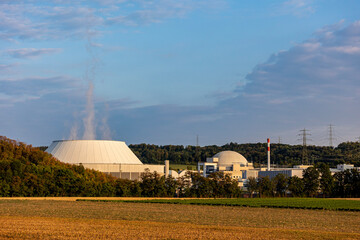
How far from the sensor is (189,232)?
24.0m

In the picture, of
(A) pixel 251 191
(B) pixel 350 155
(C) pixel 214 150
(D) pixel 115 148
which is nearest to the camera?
(A) pixel 251 191

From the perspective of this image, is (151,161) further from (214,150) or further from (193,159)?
(214,150)

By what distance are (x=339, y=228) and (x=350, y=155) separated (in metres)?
145

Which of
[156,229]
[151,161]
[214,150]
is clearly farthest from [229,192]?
[214,150]

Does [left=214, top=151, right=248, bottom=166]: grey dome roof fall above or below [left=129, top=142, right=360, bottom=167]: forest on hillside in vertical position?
below

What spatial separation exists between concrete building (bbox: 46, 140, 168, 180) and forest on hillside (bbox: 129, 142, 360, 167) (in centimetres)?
8040

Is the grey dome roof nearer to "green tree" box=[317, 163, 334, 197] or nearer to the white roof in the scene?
the white roof

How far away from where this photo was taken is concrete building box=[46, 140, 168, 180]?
8062 centimetres

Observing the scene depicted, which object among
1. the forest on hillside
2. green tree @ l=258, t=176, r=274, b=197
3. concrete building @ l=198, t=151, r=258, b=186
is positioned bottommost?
green tree @ l=258, t=176, r=274, b=197

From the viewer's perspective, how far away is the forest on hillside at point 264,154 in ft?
549

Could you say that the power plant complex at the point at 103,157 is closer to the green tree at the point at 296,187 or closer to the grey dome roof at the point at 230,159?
the green tree at the point at 296,187

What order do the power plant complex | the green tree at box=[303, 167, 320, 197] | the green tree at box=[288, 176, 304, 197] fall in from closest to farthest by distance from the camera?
the green tree at box=[288, 176, 304, 197] < the green tree at box=[303, 167, 320, 197] < the power plant complex

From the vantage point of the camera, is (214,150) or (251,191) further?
(214,150)

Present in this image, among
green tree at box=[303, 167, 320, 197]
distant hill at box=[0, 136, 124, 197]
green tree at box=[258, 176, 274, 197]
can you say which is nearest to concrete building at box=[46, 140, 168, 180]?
distant hill at box=[0, 136, 124, 197]
